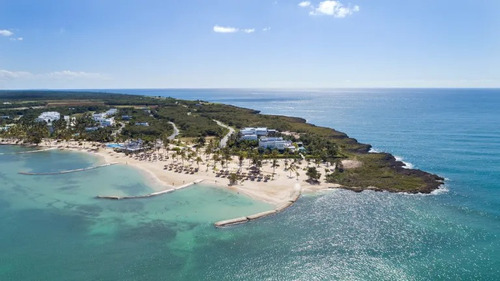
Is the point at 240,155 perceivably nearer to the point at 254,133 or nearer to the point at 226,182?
the point at 226,182

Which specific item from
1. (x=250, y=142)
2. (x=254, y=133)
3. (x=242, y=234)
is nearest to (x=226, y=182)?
(x=242, y=234)

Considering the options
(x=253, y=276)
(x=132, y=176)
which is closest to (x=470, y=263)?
(x=253, y=276)

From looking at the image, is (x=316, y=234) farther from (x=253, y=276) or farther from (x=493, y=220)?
(x=493, y=220)

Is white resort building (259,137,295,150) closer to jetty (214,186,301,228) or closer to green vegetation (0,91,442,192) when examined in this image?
green vegetation (0,91,442,192)

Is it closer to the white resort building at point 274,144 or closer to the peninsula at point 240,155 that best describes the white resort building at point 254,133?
the peninsula at point 240,155

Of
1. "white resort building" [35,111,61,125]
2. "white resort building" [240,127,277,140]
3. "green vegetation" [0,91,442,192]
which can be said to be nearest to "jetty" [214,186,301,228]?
"green vegetation" [0,91,442,192]

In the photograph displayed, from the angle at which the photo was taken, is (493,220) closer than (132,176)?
Yes
